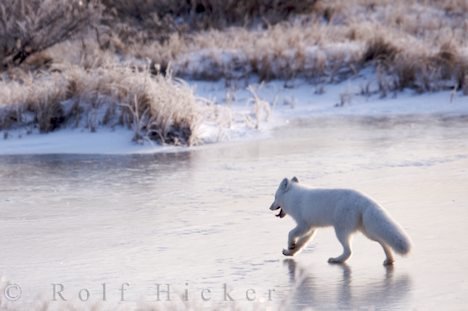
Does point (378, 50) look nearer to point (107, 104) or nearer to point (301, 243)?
point (107, 104)

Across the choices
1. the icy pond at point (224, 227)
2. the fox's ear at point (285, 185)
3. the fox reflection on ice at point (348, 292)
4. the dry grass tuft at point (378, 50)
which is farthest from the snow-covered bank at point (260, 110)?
the fox reflection on ice at point (348, 292)

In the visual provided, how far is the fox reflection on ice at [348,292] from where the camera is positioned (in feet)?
23.9

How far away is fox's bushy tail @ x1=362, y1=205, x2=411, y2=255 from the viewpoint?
8.12 m

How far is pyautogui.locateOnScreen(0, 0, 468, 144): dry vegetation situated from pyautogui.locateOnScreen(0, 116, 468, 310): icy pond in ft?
5.65

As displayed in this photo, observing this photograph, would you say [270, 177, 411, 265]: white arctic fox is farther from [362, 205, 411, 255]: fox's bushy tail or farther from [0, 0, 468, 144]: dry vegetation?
[0, 0, 468, 144]: dry vegetation

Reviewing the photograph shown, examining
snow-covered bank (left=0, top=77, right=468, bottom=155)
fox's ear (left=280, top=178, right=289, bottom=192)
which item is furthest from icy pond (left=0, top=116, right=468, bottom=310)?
Answer: snow-covered bank (left=0, top=77, right=468, bottom=155)

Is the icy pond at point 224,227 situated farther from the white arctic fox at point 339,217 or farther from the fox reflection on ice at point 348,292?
the white arctic fox at point 339,217

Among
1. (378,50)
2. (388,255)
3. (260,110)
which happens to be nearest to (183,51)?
(378,50)

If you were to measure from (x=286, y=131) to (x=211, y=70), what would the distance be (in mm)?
6350

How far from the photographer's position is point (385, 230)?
8.20 m

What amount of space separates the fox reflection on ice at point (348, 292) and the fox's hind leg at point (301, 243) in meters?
0.50

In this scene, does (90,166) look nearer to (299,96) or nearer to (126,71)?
(126,71)

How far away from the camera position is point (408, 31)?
28.2 meters

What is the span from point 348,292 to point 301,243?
1.43 metres
